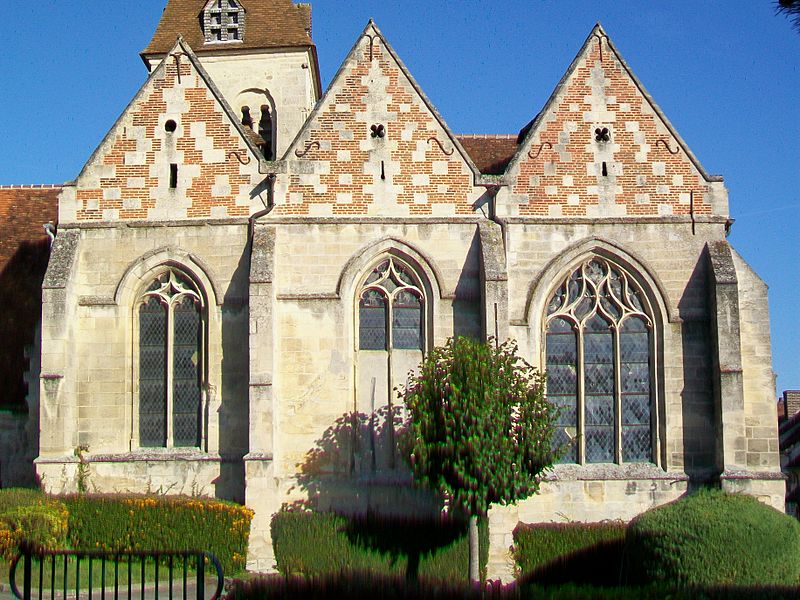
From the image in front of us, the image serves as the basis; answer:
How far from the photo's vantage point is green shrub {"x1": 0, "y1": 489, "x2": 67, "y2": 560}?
17297 mm

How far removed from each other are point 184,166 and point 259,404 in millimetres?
5269

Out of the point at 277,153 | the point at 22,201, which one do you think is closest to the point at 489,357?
the point at 22,201

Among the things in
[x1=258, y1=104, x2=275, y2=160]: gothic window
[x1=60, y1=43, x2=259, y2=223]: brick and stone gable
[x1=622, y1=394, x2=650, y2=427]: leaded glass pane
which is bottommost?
[x1=622, y1=394, x2=650, y2=427]: leaded glass pane

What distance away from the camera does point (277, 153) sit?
33719mm

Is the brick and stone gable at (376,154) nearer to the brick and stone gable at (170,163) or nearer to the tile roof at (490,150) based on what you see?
the brick and stone gable at (170,163)

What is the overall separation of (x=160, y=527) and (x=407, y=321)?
6.05 m

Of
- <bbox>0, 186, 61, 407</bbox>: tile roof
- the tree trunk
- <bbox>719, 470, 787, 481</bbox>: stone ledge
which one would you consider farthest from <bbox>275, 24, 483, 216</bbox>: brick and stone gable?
<bbox>719, 470, 787, 481</bbox>: stone ledge

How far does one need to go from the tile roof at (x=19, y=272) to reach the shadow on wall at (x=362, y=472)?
22.5ft

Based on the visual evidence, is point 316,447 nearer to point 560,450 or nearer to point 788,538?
point 560,450

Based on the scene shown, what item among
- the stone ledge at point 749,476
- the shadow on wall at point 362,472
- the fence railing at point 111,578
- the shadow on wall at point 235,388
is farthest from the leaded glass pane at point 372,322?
the stone ledge at point 749,476

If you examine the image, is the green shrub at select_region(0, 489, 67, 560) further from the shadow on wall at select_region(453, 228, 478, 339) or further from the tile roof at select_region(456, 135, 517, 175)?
the tile roof at select_region(456, 135, 517, 175)

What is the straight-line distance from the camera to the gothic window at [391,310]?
68.4ft

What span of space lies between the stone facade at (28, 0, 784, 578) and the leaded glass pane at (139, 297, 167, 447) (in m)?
0.04

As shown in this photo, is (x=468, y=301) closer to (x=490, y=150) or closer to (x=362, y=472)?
(x=362, y=472)
